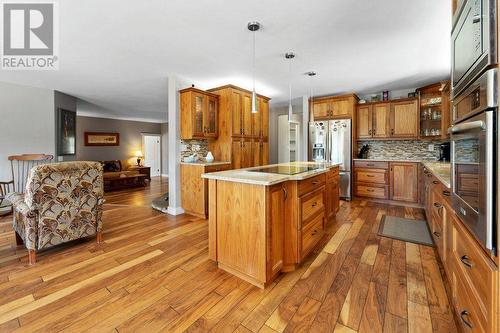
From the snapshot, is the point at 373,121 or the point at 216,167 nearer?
the point at 216,167

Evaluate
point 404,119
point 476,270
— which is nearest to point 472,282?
point 476,270

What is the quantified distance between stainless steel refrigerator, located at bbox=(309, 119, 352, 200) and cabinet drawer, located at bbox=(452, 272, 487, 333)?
11.3ft

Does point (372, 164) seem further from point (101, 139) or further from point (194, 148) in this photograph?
point (101, 139)

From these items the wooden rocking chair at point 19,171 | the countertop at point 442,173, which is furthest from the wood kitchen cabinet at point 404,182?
the wooden rocking chair at point 19,171

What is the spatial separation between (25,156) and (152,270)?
3.73 metres

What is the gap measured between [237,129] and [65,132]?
3.85 metres

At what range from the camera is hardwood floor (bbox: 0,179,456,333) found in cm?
144

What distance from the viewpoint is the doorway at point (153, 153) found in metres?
9.15

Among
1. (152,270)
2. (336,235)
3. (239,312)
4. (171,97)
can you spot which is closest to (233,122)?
(171,97)

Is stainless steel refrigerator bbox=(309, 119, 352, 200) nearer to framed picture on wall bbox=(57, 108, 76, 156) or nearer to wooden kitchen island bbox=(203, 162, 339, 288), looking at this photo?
wooden kitchen island bbox=(203, 162, 339, 288)

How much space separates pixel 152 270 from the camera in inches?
81.8

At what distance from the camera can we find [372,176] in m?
4.62

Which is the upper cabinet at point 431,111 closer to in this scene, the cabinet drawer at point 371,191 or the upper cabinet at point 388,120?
the upper cabinet at point 388,120

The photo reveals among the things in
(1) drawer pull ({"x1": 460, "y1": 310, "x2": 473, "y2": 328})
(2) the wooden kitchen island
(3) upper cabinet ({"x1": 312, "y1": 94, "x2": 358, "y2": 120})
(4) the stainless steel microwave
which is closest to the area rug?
(2) the wooden kitchen island
